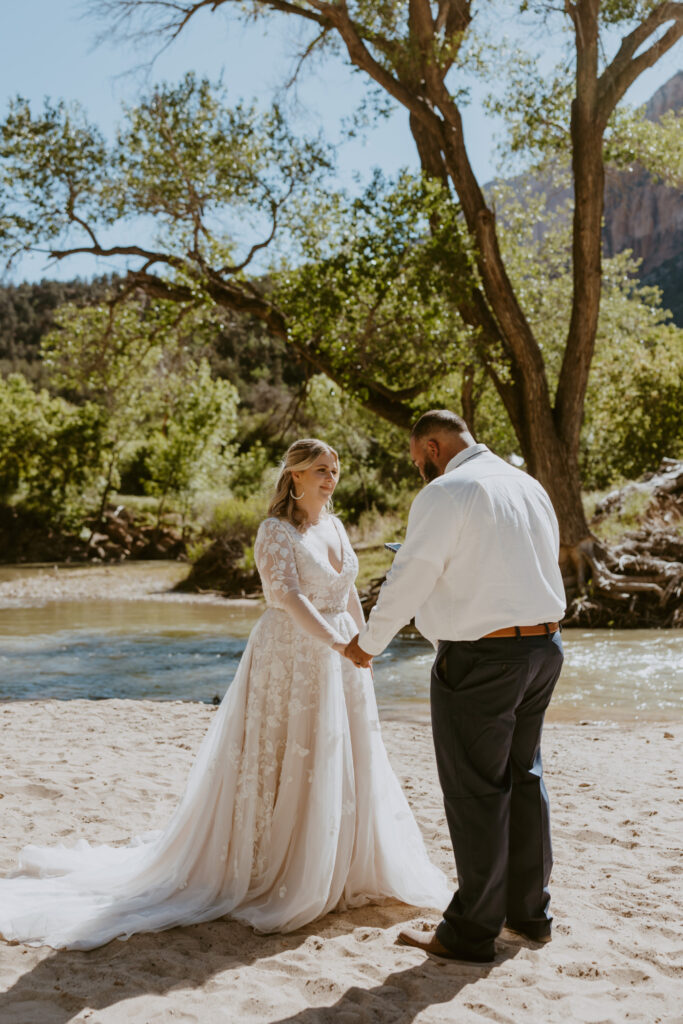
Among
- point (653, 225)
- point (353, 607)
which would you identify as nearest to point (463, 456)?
point (353, 607)

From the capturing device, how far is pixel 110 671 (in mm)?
12516

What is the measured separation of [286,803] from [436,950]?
941mm

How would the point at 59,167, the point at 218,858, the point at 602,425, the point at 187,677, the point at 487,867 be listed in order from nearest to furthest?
the point at 487,867
the point at 218,858
the point at 187,677
the point at 59,167
the point at 602,425

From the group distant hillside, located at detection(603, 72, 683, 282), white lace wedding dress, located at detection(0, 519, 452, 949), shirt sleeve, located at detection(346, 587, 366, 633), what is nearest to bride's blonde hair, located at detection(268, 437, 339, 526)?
white lace wedding dress, located at detection(0, 519, 452, 949)

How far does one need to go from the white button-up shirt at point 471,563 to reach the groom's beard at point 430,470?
231 mm

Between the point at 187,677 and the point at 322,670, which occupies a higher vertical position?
the point at 322,670

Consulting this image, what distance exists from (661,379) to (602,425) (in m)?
2.36

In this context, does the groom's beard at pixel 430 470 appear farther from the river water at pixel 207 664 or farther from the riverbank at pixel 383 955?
the river water at pixel 207 664

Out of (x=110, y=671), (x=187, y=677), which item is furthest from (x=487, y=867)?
(x=110, y=671)

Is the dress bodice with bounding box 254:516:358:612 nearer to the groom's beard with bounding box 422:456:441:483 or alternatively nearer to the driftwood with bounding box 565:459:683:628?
the groom's beard with bounding box 422:456:441:483

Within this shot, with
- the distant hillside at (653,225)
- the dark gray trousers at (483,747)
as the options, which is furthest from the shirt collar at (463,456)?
the distant hillside at (653,225)

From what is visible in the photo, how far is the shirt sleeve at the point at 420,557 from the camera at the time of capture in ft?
11.6

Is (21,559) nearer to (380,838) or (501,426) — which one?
(501,426)

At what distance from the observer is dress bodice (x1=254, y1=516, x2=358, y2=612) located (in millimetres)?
4359
